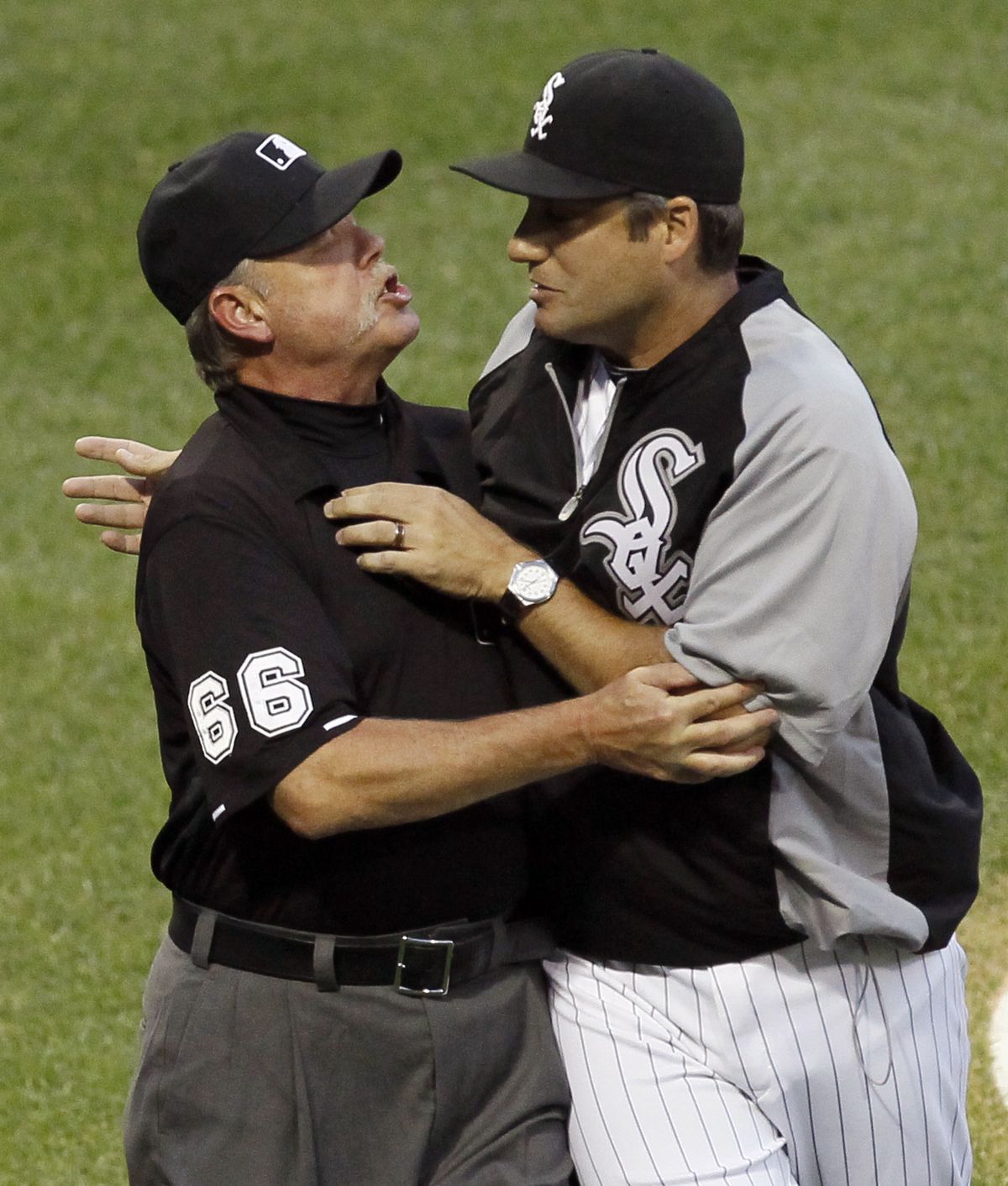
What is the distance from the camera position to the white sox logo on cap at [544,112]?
11.8 ft

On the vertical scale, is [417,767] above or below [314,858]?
above

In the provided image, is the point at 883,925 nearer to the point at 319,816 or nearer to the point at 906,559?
the point at 906,559

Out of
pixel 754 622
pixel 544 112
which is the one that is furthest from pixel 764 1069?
pixel 544 112

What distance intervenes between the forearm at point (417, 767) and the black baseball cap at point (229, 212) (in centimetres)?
93

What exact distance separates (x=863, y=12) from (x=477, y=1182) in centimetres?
1132

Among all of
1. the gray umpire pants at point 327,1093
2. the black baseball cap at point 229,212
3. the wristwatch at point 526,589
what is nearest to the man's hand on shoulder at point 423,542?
the wristwatch at point 526,589

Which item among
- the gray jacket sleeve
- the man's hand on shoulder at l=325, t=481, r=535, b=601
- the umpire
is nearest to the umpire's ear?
the umpire

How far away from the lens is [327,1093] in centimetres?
355

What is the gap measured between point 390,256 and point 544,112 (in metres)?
7.51

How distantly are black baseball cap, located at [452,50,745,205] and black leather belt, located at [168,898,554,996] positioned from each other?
134 cm

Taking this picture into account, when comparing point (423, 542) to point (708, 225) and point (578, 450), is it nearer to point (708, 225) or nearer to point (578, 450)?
point (578, 450)

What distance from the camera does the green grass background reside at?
6195 mm

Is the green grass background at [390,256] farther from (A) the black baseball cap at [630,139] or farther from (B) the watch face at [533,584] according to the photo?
(A) the black baseball cap at [630,139]

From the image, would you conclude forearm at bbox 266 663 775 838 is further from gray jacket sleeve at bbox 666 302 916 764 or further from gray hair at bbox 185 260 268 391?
gray hair at bbox 185 260 268 391
